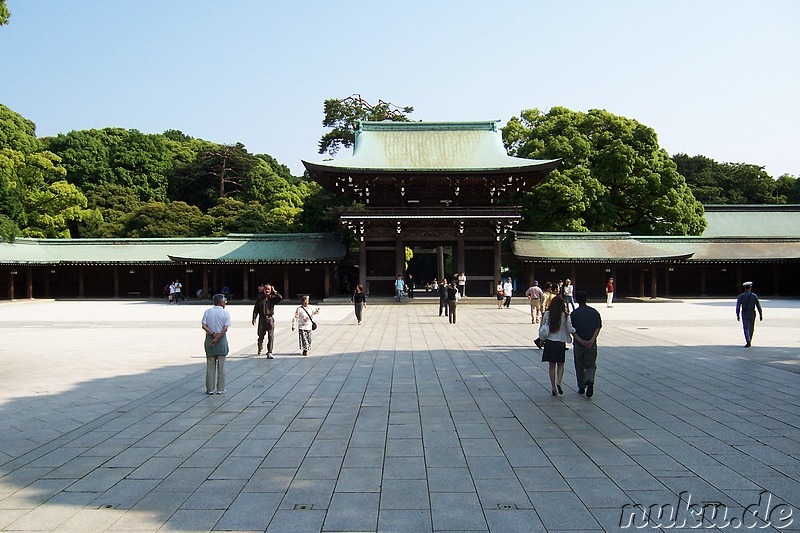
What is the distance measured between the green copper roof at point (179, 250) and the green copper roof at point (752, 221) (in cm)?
2915

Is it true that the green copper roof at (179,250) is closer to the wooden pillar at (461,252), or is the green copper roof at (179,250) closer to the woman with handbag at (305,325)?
the wooden pillar at (461,252)

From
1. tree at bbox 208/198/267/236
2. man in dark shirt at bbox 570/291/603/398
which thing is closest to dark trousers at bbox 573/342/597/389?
man in dark shirt at bbox 570/291/603/398

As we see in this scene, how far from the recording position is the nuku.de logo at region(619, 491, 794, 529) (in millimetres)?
4344

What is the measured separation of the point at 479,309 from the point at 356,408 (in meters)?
20.5

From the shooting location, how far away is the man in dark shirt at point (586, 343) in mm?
8578

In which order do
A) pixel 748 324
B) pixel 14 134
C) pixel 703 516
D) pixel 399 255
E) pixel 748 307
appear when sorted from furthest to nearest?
pixel 14 134 → pixel 399 255 → pixel 748 324 → pixel 748 307 → pixel 703 516

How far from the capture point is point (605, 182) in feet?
133

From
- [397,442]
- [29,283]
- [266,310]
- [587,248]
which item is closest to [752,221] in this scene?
[587,248]

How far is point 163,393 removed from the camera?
30.6ft

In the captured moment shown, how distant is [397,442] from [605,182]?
125 feet

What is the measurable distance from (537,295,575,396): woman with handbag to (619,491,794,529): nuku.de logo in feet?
13.3

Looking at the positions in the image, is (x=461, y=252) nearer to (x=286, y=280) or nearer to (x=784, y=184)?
(x=286, y=280)

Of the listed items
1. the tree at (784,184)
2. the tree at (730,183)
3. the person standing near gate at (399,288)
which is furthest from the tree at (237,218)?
the tree at (784,184)

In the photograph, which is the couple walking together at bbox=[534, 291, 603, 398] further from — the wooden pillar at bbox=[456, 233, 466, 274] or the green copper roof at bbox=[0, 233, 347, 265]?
the green copper roof at bbox=[0, 233, 347, 265]
